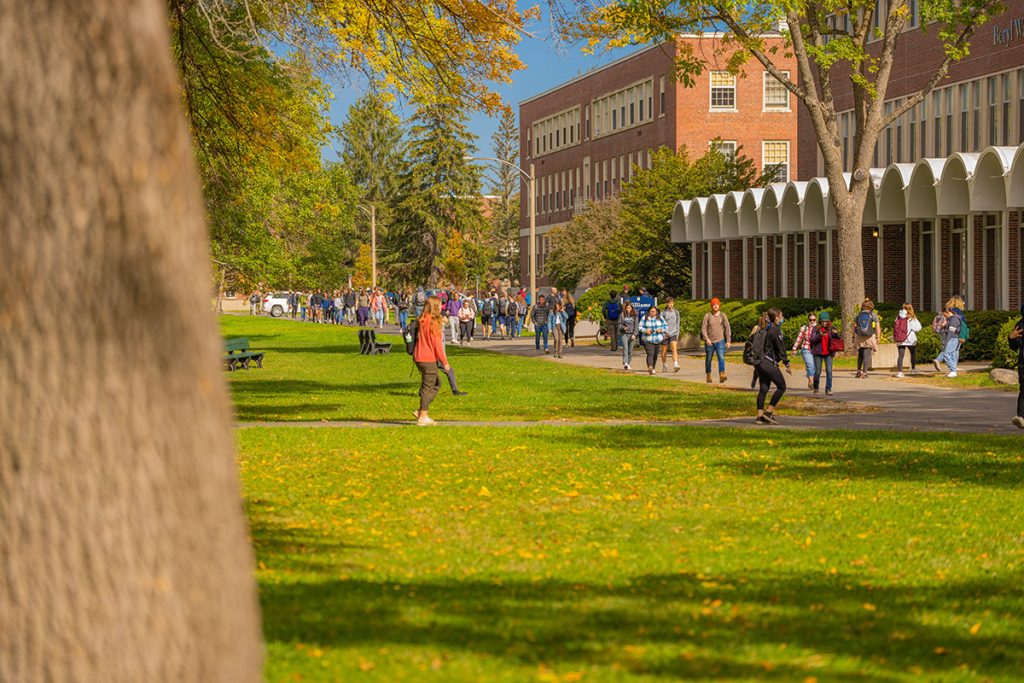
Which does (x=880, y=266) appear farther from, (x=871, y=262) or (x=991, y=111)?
(x=991, y=111)

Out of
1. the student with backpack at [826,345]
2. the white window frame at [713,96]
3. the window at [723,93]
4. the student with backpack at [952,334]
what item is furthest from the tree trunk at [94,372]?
the window at [723,93]

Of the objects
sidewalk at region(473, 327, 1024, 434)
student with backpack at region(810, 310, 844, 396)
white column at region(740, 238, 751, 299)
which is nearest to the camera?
sidewalk at region(473, 327, 1024, 434)

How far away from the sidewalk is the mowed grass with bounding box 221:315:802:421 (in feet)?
3.19

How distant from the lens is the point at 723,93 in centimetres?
8244

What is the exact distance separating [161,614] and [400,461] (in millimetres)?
11565

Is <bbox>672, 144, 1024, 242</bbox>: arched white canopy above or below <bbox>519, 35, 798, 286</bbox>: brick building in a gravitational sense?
below

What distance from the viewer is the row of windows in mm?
45844

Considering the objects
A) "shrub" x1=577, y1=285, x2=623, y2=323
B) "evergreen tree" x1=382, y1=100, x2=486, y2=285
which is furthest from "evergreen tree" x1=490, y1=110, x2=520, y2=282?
"shrub" x1=577, y1=285, x2=623, y2=323

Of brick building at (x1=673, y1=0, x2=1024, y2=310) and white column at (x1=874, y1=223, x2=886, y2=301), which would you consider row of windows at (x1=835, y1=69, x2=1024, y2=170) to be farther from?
white column at (x1=874, y1=223, x2=886, y2=301)

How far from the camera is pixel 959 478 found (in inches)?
561

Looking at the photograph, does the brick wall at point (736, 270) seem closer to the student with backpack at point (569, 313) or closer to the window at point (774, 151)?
the student with backpack at point (569, 313)

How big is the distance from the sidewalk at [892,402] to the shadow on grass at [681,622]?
36.7 ft

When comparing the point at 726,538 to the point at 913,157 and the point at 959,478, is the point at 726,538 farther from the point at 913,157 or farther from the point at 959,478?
the point at 913,157

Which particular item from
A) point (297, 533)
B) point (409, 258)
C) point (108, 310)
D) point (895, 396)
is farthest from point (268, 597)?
point (409, 258)
